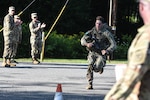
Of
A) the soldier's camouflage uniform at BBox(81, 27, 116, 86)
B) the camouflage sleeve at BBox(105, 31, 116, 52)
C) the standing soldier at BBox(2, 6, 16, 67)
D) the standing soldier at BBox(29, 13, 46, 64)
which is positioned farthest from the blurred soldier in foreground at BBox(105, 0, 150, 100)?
the standing soldier at BBox(29, 13, 46, 64)

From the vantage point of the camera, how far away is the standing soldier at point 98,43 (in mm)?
13133

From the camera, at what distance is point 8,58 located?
63.5ft

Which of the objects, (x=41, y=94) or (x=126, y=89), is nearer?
(x=126, y=89)

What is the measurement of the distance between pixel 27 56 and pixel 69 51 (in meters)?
2.31

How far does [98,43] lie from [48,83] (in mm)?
2192

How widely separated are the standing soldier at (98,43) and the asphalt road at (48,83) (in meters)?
0.69

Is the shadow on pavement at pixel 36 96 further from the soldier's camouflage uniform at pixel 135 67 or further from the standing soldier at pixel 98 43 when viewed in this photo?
the soldier's camouflage uniform at pixel 135 67

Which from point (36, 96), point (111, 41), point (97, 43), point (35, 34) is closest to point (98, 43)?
point (97, 43)

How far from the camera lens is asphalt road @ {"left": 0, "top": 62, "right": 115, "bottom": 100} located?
12586 millimetres

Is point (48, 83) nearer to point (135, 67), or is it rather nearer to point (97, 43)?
point (97, 43)

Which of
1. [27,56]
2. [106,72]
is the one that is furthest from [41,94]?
[27,56]

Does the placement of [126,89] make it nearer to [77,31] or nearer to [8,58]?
[8,58]

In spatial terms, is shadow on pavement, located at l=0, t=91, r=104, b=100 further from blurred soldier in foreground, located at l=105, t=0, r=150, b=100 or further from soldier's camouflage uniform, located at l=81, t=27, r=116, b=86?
blurred soldier in foreground, located at l=105, t=0, r=150, b=100

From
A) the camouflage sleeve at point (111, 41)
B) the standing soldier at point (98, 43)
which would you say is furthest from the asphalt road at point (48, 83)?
the camouflage sleeve at point (111, 41)
